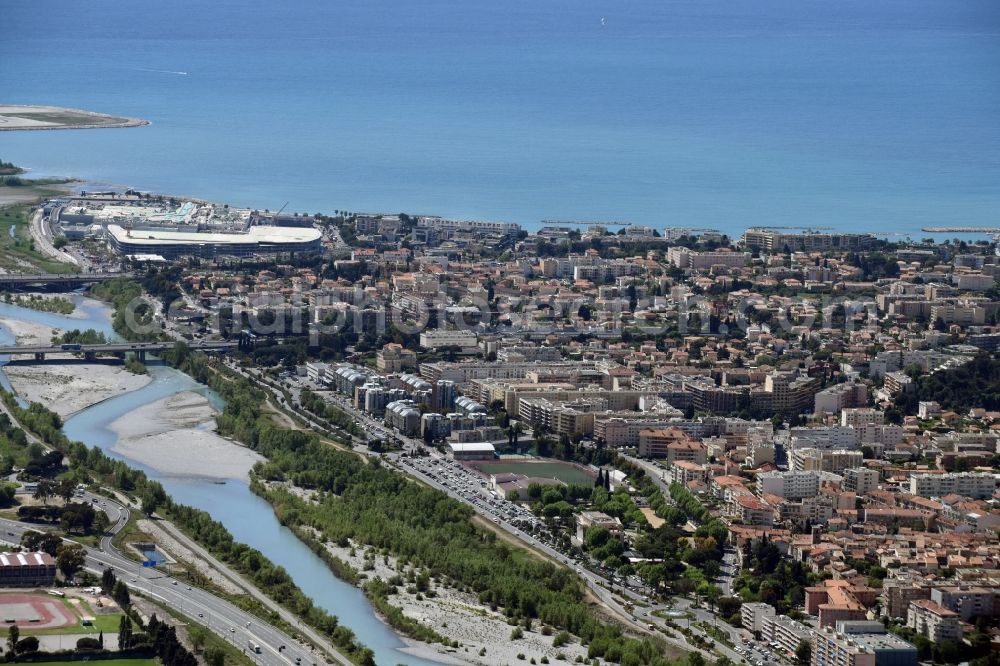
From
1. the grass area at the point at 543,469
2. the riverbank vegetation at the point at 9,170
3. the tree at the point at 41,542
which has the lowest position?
the tree at the point at 41,542

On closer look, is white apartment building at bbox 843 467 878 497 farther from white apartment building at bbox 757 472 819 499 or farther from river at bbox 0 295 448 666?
river at bbox 0 295 448 666

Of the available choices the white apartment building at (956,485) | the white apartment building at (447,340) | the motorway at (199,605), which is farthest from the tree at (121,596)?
the white apartment building at (447,340)

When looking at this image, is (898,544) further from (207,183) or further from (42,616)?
(207,183)

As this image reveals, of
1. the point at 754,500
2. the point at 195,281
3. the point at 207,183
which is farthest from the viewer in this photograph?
the point at 207,183

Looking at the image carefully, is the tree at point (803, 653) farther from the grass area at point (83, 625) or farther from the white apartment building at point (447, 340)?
the white apartment building at point (447, 340)

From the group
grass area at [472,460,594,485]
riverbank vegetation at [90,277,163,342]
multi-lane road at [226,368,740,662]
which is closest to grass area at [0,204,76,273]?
riverbank vegetation at [90,277,163,342]

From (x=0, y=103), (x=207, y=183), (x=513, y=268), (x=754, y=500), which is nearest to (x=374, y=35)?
(x=0, y=103)

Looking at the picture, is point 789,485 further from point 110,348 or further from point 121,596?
point 110,348
